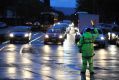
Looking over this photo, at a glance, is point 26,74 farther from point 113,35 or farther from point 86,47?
point 113,35

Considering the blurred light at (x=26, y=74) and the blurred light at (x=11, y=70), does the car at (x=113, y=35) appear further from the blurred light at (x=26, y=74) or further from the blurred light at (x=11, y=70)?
the blurred light at (x=26, y=74)

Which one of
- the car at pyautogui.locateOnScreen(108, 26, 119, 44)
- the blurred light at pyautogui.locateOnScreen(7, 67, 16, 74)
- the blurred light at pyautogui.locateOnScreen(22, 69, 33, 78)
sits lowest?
the blurred light at pyautogui.locateOnScreen(22, 69, 33, 78)

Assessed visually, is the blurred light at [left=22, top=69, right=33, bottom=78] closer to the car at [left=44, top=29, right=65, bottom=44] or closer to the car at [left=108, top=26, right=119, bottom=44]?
the car at [left=44, top=29, right=65, bottom=44]

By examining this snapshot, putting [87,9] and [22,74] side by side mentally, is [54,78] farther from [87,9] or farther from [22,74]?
[87,9]

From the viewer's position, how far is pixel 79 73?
18547mm

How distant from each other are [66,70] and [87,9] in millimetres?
87035

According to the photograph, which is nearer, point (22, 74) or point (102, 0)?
point (22, 74)

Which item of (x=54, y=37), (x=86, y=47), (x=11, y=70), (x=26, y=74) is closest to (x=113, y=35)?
(x=54, y=37)

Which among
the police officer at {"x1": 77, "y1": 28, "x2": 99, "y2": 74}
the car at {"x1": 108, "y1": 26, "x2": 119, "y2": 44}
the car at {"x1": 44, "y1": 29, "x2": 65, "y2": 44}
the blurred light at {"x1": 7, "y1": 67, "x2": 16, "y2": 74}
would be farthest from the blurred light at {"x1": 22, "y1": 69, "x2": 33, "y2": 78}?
the car at {"x1": 108, "y1": 26, "x2": 119, "y2": 44}

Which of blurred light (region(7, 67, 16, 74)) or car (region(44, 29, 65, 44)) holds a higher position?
car (region(44, 29, 65, 44))

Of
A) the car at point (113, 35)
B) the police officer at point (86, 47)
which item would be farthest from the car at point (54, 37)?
the police officer at point (86, 47)

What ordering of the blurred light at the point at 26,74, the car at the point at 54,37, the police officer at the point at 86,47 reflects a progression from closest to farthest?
the blurred light at the point at 26,74
the police officer at the point at 86,47
the car at the point at 54,37

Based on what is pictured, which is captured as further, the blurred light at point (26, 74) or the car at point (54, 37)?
the car at point (54, 37)

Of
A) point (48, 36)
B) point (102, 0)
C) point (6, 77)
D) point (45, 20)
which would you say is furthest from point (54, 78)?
point (45, 20)
